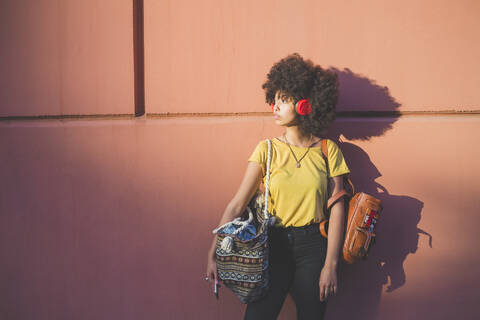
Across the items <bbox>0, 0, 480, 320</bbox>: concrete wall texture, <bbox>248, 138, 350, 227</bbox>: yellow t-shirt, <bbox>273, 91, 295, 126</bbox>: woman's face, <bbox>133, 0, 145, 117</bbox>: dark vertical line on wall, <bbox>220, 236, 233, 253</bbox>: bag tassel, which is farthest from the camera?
<bbox>133, 0, 145, 117</bbox>: dark vertical line on wall

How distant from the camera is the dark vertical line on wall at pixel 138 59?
2.54 m

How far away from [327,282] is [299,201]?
45cm

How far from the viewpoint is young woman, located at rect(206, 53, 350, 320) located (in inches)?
74.4

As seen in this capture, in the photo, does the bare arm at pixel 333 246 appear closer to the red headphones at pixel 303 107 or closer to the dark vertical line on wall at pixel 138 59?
the red headphones at pixel 303 107

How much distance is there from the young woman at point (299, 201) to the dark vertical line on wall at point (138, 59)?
1084 millimetres

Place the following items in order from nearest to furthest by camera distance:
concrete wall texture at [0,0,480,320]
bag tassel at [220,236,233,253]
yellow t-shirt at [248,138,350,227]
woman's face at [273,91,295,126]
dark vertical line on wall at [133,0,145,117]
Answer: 1. bag tassel at [220,236,233,253]
2. yellow t-shirt at [248,138,350,227]
3. woman's face at [273,91,295,126]
4. concrete wall texture at [0,0,480,320]
5. dark vertical line on wall at [133,0,145,117]

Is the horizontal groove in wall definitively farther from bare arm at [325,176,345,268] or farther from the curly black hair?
bare arm at [325,176,345,268]

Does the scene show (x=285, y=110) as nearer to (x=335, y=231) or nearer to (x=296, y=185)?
(x=296, y=185)

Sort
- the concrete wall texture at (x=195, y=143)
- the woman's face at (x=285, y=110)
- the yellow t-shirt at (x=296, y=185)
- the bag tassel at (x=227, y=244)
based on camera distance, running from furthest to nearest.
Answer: the concrete wall texture at (x=195, y=143) → the woman's face at (x=285, y=110) → the yellow t-shirt at (x=296, y=185) → the bag tassel at (x=227, y=244)

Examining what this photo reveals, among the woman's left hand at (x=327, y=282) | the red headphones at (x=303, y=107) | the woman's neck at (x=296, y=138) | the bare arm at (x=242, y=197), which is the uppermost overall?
the red headphones at (x=303, y=107)

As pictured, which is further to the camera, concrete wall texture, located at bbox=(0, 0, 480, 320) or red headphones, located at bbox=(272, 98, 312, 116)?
concrete wall texture, located at bbox=(0, 0, 480, 320)

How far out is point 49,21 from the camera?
260 cm

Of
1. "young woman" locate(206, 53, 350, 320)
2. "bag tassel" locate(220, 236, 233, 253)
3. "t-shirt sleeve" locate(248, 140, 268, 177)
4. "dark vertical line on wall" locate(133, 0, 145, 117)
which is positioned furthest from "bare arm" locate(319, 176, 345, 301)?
"dark vertical line on wall" locate(133, 0, 145, 117)

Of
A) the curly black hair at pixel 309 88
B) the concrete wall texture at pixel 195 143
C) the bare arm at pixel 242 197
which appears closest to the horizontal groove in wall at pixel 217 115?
the concrete wall texture at pixel 195 143
